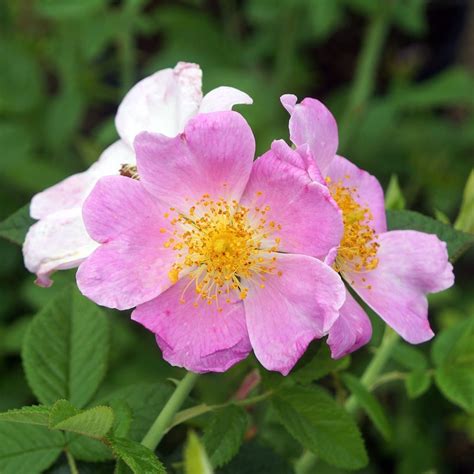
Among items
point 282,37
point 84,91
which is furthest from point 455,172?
point 84,91

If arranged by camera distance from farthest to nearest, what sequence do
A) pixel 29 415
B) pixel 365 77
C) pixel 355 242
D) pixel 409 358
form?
pixel 365 77, pixel 409 358, pixel 355 242, pixel 29 415

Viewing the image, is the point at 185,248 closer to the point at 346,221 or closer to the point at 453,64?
the point at 346,221

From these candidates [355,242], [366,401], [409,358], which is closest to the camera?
[355,242]

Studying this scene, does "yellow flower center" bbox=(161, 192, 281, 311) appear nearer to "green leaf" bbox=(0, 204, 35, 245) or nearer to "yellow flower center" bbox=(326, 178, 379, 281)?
"yellow flower center" bbox=(326, 178, 379, 281)

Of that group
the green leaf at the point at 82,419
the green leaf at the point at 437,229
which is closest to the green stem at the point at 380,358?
the green leaf at the point at 437,229

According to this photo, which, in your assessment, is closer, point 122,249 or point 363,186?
point 122,249

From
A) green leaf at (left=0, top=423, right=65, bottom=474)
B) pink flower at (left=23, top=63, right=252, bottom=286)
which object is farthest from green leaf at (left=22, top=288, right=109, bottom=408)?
pink flower at (left=23, top=63, right=252, bottom=286)

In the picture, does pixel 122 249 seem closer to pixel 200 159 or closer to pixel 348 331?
pixel 200 159

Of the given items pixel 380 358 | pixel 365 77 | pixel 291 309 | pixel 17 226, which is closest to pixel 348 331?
pixel 291 309
